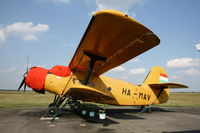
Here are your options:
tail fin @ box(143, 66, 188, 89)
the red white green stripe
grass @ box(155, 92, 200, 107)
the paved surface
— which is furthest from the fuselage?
grass @ box(155, 92, 200, 107)

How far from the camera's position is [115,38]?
564 cm

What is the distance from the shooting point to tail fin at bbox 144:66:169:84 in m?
13.2

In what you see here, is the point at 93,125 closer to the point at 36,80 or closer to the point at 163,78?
the point at 36,80

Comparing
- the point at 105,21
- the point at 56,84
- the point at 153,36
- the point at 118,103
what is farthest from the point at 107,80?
the point at 105,21

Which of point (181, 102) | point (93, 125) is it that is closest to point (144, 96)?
point (93, 125)

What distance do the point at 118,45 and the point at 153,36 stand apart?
1482 millimetres

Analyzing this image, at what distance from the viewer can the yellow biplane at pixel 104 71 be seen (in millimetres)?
4852

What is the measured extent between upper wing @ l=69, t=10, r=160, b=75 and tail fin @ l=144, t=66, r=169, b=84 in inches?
228

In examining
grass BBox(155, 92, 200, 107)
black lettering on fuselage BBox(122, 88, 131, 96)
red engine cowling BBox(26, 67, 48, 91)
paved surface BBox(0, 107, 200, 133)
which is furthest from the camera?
grass BBox(155, 92, 200, 107)

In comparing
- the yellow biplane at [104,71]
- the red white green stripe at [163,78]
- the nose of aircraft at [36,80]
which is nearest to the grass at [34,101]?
the red white green stripe at [163,78]

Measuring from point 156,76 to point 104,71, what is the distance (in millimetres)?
5791

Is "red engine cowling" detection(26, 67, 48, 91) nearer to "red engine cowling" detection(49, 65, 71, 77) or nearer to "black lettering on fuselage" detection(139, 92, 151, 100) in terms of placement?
"red engine cowling" detection(49, 65, 71, 77)

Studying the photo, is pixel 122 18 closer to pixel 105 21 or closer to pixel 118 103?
pixel 105 21

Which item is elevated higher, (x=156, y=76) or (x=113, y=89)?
(x=156, y=76)
